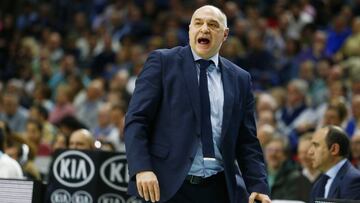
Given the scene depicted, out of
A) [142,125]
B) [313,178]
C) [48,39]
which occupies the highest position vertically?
[48,39]

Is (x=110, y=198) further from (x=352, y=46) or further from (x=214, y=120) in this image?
(x=352, y=46)

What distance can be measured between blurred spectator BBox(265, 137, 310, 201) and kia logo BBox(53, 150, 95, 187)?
8.07 ft

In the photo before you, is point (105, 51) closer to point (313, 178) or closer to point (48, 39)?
point (48, 39)

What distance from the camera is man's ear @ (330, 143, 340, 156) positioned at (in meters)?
7.36

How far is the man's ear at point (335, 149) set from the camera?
24.1 feet

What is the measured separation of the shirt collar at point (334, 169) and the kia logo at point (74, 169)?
188cm

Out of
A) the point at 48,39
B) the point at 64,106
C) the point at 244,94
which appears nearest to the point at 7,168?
the point at 244,94

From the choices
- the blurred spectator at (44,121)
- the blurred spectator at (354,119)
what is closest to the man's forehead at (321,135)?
the blurred spectator at (354,119)

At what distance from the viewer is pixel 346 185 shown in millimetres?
6797

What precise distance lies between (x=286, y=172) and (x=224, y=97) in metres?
4.53

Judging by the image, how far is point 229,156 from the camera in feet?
17.4

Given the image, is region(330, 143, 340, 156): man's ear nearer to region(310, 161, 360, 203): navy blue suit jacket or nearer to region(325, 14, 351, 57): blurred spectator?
region(310, 161, 360, 203): navy blue suit jacket

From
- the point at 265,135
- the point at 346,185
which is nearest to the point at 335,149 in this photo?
the point at 346,185

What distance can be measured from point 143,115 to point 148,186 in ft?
1.44
